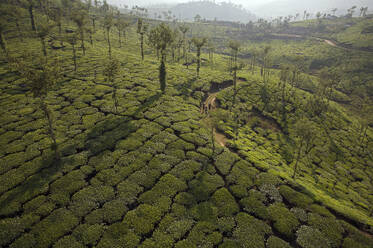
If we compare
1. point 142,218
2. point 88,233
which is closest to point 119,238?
point 142,218

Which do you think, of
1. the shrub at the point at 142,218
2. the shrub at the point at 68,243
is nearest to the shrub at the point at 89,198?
the shrub at the point at 68,243

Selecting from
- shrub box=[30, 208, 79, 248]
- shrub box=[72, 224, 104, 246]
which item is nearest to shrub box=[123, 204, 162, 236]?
shrub box=[72, 224, 104, 246]

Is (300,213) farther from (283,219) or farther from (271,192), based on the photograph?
(271,192)

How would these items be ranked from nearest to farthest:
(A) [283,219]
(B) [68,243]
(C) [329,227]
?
(B) [68,243]
(C) [329,227]
(A) [283,219]

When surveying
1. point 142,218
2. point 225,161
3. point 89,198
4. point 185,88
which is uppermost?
point 185,88

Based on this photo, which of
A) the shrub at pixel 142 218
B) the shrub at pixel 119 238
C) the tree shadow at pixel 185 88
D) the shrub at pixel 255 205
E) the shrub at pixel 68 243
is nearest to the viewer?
the shrub at pixel 68 243

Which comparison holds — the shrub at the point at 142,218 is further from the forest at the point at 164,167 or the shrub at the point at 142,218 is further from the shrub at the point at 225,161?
the shrub at the point at 225,161

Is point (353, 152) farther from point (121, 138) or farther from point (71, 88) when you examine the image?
point (71, 88)

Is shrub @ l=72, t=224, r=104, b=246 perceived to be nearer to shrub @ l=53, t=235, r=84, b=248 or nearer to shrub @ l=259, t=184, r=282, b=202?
shrub @ l=53, t=235, r=84, b=248

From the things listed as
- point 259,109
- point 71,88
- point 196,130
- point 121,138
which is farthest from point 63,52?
point 259,109
